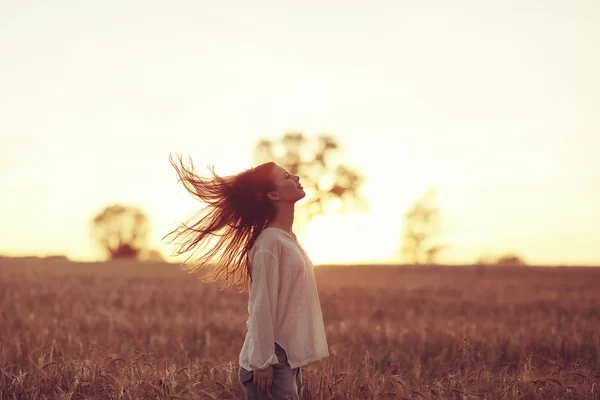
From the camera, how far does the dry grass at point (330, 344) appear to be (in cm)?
515

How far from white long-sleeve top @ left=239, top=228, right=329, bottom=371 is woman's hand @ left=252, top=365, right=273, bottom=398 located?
59 millimetres

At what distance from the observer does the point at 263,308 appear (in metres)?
4.02

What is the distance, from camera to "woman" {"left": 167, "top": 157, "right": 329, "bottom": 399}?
4020 mm

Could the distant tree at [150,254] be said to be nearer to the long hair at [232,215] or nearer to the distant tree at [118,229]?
the distant tree at [118,229]

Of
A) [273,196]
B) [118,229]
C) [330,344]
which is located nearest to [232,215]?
[273,196]

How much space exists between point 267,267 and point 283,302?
27cm

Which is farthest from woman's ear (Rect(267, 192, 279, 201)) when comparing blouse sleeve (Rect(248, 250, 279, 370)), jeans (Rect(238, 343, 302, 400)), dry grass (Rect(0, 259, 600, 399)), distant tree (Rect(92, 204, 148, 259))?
distant tree (Rect(92, 204, 148, 259))

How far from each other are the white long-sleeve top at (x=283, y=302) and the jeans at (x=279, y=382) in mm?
54

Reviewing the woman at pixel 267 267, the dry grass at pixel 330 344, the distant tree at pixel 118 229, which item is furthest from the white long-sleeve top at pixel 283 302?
the distant tree at pixel 118 229

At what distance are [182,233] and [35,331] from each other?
5497 millimetres

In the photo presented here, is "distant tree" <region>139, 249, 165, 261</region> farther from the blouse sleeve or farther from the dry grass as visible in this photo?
the blouse sleeve

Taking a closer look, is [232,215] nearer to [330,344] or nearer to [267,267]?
[267,267]

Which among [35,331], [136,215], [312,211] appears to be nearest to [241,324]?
[35,331]

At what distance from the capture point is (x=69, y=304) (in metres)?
13.9
